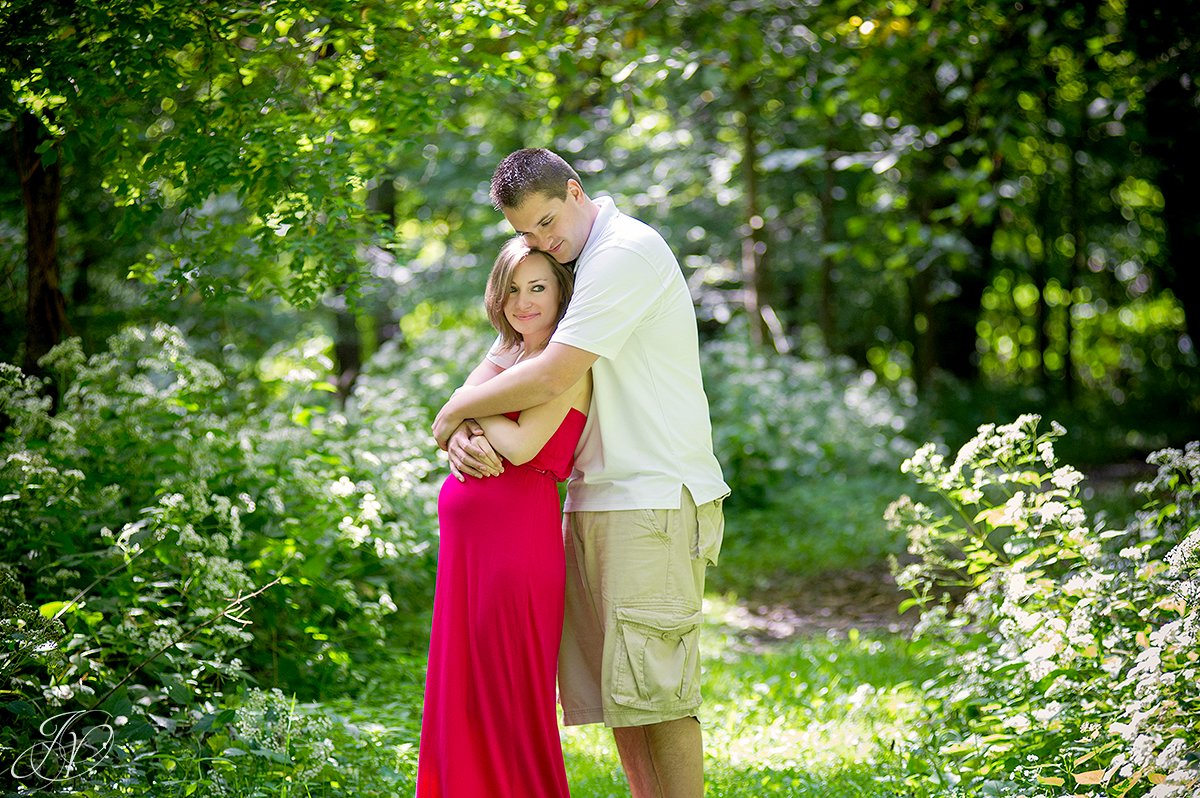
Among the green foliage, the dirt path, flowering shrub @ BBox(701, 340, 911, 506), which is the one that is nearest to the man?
the green foliage

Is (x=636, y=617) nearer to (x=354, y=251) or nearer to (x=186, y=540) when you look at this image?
(x=186, y=540)

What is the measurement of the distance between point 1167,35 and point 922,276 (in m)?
8.81

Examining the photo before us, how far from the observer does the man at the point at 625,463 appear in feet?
9.71

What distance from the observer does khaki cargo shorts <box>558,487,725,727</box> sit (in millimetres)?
2971

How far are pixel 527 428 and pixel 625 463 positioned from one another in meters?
0.30

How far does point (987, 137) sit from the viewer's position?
20.5 ft

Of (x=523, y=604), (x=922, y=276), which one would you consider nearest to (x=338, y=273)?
(x=523, y=604)

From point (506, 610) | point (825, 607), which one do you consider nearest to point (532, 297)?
point (506, 610)

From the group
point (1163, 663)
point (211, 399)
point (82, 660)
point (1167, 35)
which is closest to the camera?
point (1163, 663)

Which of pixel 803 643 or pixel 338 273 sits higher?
pixel 338 273

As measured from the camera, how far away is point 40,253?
5.01 meters

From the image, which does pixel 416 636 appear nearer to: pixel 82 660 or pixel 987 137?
pixel 82 660

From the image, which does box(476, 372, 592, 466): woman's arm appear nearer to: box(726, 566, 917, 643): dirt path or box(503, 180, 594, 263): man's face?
box(503, 180, 594, 263): man's face

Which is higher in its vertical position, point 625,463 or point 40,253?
point 40,253
